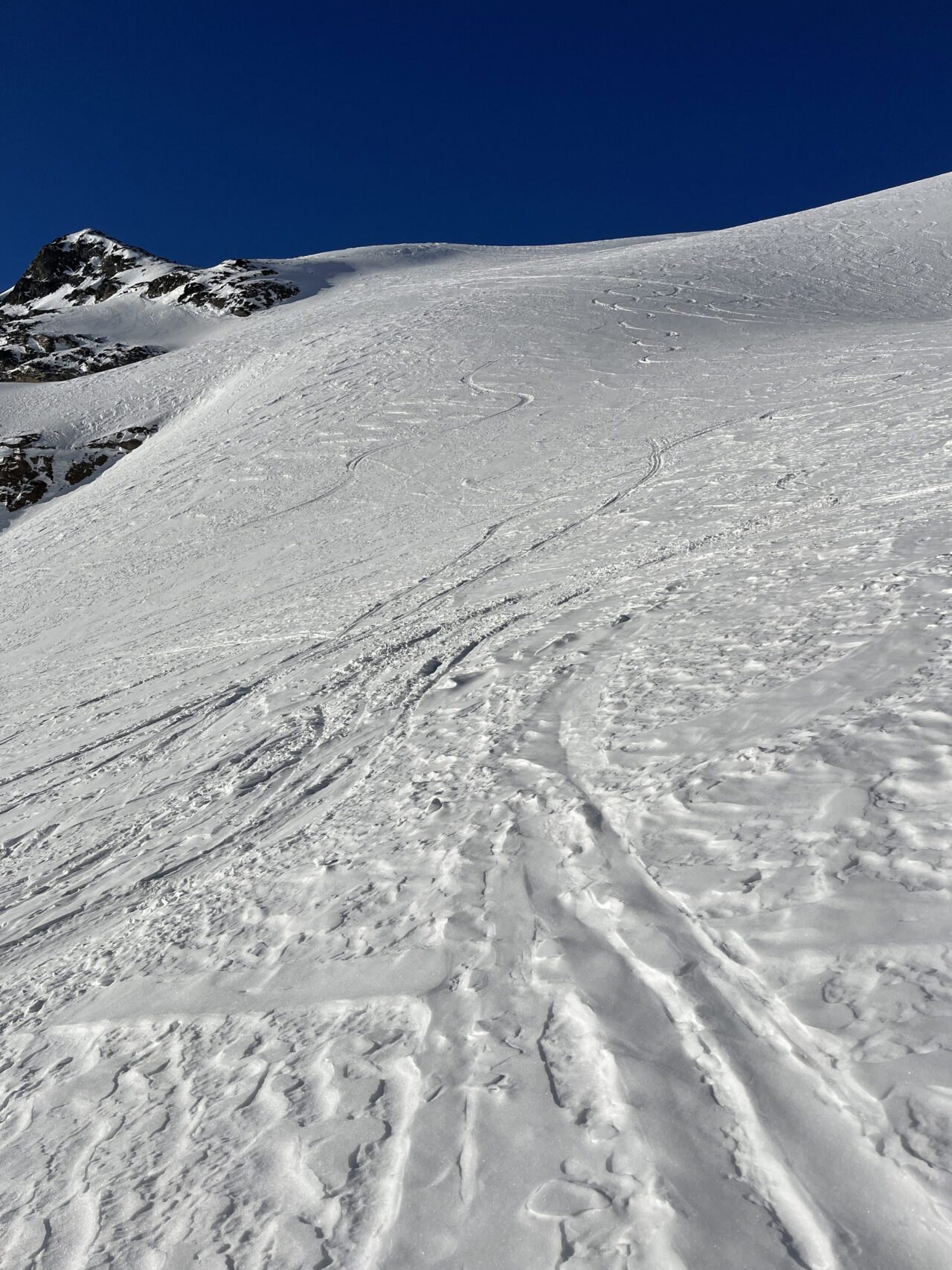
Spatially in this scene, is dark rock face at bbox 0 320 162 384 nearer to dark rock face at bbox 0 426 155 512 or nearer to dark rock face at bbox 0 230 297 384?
dark rock face at bbox 0 230 297 384

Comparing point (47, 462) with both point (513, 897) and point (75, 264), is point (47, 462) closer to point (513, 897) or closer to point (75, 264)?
point (513, 897)

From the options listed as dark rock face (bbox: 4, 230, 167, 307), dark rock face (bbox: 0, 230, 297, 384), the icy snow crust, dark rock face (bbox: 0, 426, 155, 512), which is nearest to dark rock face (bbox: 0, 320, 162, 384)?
dark rock face (bbox: 0, 230, 297, 384)

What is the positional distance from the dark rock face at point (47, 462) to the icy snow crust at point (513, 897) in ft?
53.3

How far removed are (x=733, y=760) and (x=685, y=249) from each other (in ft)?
113

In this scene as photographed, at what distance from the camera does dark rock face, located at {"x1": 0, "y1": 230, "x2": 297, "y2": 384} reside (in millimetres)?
45156

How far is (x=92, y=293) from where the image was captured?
2478 inches

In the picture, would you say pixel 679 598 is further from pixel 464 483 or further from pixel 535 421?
pixel 535 421

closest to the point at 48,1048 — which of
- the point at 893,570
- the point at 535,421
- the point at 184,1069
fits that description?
the point at 184,1069

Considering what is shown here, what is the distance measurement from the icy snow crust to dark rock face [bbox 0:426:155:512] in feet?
53.3

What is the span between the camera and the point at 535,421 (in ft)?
57.9

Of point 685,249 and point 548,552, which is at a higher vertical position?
point 685,249

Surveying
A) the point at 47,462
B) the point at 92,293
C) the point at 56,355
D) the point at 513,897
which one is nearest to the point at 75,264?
the point at 92,293

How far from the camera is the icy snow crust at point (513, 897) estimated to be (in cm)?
242

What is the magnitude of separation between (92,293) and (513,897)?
2787 inches
